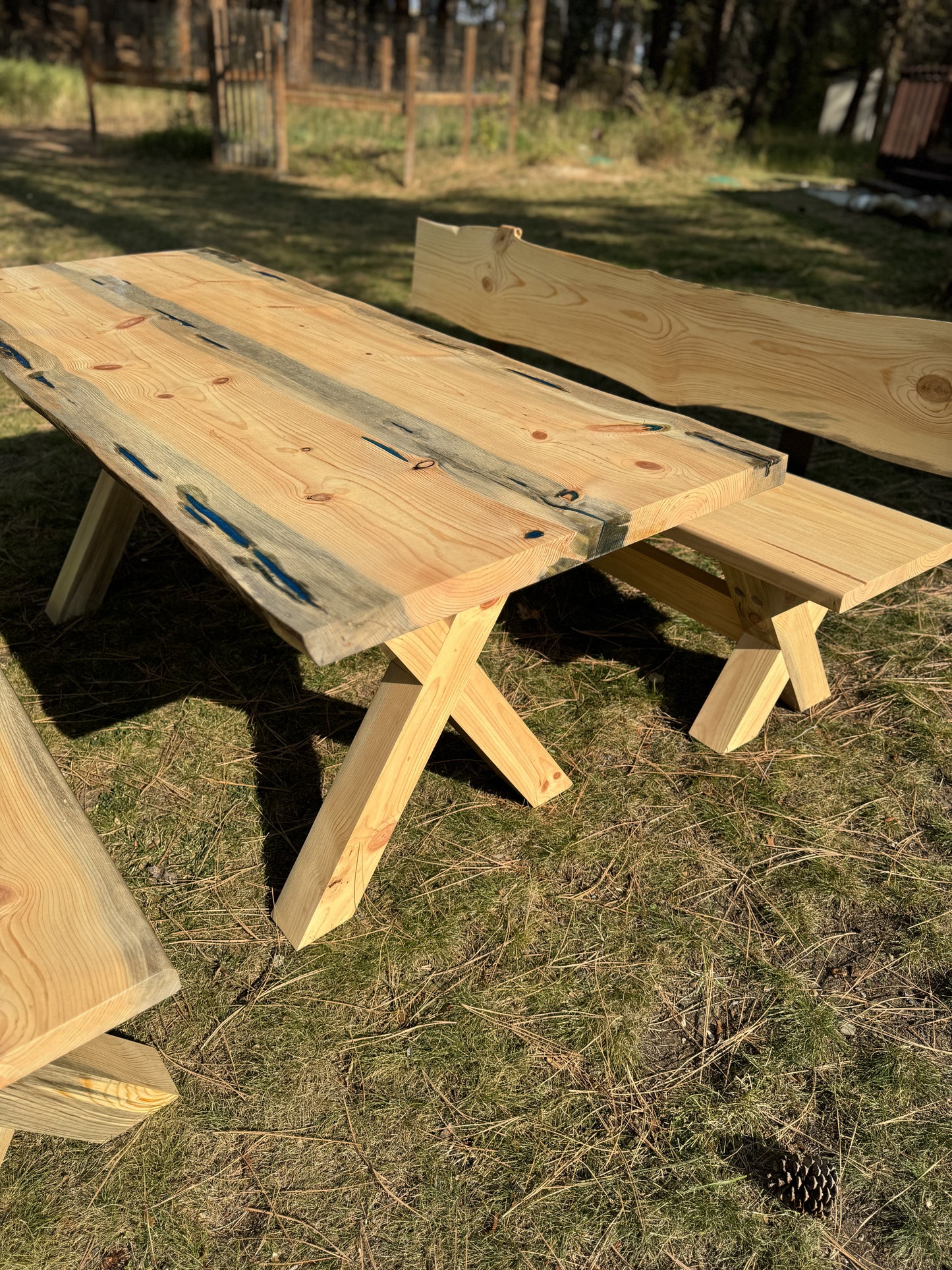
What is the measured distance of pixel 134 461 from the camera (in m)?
1.46

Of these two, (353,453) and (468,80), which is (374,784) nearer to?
(353,453)

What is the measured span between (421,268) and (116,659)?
1.61 m

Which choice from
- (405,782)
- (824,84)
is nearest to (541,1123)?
(405,782)

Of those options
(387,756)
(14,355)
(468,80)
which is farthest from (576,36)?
(387,756)

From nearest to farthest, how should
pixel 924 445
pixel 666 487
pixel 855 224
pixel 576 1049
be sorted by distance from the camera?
pixel 666 487 < pixel 576 1049 < pixel 924 445 < pixel 855 224

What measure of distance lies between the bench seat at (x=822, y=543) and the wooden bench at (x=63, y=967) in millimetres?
1168

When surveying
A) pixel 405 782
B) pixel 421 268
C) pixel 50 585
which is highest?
pixel 421 268

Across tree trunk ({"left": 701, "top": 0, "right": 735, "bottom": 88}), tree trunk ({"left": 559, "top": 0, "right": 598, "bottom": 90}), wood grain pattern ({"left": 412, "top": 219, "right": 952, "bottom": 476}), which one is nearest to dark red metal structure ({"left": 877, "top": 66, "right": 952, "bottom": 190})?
tree trunk ({"left": 701, "top": 0, "right": 735, "bottom": 88})

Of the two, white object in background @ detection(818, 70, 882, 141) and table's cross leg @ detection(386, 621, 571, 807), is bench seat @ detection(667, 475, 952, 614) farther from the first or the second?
white object in background @ detection(818, 70, 882, 141)

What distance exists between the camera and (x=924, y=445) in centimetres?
193

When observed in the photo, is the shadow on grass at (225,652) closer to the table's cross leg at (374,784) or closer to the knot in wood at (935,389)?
the table's cross leg at (374,784)

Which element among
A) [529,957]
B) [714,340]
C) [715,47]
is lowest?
[529,957]

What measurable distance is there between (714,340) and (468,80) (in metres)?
8.90

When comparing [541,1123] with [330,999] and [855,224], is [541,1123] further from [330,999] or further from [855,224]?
[855,224]
